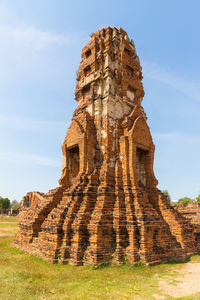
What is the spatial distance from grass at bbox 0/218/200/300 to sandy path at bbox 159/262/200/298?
197 millimetres

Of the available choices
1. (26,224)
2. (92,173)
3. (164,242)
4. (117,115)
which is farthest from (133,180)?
(26,224)

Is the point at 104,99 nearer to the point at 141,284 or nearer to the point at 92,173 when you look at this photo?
the point at 92,173

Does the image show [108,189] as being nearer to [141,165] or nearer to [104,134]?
[104,134]

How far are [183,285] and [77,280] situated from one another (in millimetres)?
2611

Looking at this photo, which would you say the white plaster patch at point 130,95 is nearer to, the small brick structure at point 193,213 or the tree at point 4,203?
the small brick structure at point 193,213

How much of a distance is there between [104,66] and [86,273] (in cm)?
919

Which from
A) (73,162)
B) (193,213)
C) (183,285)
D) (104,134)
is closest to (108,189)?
(104,134)

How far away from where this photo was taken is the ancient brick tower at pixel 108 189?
6625 millimetres

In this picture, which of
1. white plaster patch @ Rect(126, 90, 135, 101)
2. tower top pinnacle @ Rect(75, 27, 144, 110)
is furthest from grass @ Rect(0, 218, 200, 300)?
white plaster patch @ Rect(126, 90, 135, 101)

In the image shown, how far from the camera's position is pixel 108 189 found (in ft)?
25.5

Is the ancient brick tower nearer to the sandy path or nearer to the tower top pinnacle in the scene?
the tower top pinnacle

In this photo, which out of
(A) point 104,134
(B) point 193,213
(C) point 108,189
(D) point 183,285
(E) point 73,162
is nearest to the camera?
(D) point 183,285

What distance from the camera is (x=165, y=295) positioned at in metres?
4.32

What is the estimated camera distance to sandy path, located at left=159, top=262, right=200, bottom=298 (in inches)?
176
